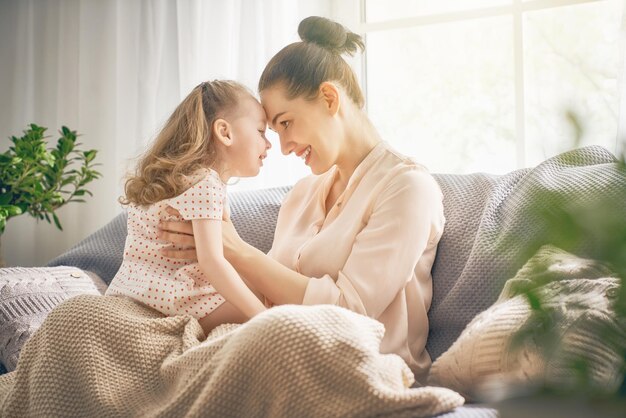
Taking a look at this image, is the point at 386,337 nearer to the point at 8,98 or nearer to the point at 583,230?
the point at 583,230

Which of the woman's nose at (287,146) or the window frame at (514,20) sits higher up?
the window frame at (514,20)

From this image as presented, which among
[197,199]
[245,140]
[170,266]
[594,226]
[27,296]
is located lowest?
[27,296]

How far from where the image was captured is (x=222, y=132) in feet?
5.91

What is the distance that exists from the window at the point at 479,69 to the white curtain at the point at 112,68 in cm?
36

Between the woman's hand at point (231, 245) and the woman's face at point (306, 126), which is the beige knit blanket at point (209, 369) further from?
the woman's face at point (306, 126)

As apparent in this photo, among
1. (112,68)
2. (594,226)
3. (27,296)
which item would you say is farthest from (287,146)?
(112,68)

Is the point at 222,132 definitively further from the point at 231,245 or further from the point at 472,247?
the point at 472,247

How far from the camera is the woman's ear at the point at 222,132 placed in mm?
1787

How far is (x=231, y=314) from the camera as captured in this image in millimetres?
1622

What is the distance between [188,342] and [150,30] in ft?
6.93

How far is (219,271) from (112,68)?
198 cm

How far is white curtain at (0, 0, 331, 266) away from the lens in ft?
9.75

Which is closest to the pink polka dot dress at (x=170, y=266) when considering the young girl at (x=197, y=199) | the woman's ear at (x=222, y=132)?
the young girl at (x=197, y=199)

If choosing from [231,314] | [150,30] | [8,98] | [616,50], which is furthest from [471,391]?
[8,98]
